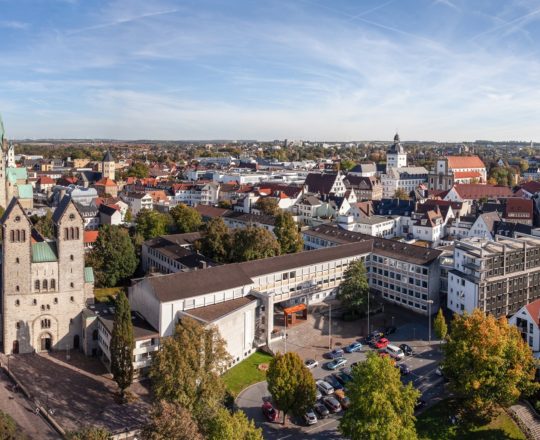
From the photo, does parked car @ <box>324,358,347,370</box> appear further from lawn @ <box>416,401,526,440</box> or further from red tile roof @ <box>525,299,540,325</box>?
red tile roof @ <box>525,299,540,325</box>

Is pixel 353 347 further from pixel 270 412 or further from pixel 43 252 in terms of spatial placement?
pixel 43 252

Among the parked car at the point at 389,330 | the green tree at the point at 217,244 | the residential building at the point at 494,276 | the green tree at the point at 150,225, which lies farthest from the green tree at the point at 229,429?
the green tree at the point at 150,225

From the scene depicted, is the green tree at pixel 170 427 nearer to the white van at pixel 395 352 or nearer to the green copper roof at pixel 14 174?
the white van at pixel 395 352

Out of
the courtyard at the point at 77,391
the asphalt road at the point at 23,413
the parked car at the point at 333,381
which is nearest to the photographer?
the asphalt road at the point at 23,413

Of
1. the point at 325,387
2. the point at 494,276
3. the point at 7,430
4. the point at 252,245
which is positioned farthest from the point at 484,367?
the point at 252,245

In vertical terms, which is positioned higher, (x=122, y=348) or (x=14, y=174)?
(x=14, y=174)

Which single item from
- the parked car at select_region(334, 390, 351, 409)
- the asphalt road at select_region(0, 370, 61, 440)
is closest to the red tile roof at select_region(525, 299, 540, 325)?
the parked car at select_region(334, 390, 351, 409)
